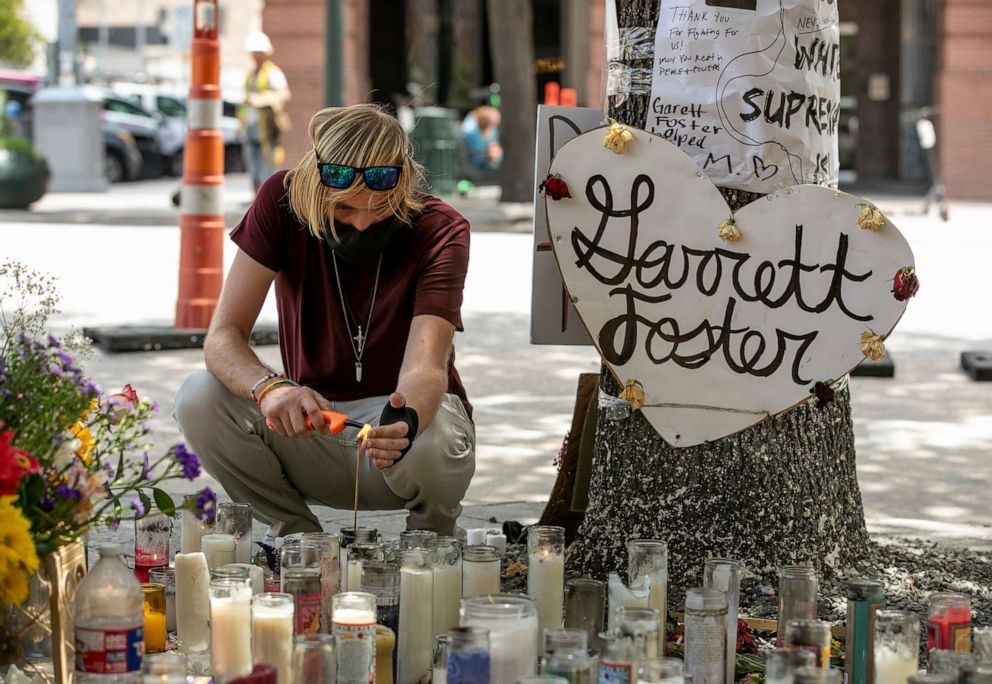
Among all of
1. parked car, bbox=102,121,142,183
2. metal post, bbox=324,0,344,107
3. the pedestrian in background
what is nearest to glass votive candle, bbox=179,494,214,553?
metal post, bbox=324,0,344,107

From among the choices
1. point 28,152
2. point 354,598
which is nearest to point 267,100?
point 28,152

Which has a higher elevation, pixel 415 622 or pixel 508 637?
pixel 508 637

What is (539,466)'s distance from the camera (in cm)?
582

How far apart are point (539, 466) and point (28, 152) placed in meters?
13.7

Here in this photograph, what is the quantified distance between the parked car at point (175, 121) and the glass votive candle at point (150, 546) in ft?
78.0

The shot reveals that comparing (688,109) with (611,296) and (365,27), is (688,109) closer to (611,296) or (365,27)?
(611,296)

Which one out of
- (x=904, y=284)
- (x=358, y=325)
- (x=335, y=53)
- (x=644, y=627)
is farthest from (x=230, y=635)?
(x=335, y=53)

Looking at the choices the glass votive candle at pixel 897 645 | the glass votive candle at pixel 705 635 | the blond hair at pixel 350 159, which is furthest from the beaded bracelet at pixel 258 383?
the glass votive candle at pixel 897 645

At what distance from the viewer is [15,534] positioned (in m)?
2.49

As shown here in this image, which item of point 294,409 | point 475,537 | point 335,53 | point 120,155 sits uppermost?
point 335,53

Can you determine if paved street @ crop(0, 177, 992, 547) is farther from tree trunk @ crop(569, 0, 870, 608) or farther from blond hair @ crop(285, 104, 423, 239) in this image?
tree trunk @ crop(569, 0, 870, 608)

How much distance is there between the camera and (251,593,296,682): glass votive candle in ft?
9.46

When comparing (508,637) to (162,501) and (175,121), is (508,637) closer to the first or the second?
(162,501)

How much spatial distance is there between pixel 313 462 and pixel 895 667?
68.9 inches
